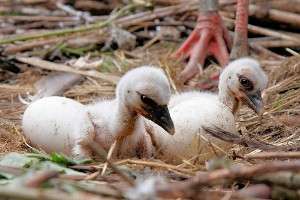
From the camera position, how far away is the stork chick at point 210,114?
11.0 feet

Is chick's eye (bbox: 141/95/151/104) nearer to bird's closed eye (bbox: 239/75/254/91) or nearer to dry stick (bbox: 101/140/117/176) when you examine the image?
dry stick (bbox: 101/140/117/176)

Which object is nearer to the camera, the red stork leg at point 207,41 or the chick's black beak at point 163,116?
the chick's black beak at point 163,116

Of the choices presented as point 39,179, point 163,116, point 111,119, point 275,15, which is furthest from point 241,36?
point 39,179

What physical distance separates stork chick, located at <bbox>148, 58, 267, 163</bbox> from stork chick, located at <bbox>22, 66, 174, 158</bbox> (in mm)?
106

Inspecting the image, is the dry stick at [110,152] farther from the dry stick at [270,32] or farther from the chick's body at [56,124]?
the dry stick at [270,32]

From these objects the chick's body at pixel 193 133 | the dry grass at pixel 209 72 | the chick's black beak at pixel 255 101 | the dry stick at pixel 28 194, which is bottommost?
the dry grass at pixel 209 72

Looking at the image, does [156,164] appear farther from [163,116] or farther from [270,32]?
[270,32]

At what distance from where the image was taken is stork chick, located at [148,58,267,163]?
3359 mm

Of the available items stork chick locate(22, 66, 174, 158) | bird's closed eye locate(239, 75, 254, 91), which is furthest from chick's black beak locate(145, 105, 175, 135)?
bird's closed eye locate(239, 75, 254, 91)

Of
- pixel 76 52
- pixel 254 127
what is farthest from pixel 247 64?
pixel 76 52

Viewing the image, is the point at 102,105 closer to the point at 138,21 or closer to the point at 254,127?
the point at 254,127

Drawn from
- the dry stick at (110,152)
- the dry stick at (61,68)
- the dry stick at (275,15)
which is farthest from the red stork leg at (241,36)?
the dry stick at (110,152)

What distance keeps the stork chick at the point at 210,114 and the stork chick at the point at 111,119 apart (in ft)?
0.35

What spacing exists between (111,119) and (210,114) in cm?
44
